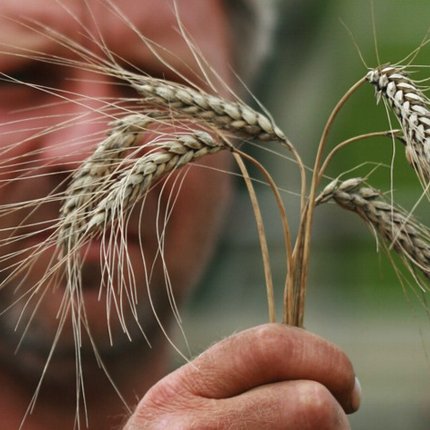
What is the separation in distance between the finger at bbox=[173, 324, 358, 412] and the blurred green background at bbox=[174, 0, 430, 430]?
0.63 m

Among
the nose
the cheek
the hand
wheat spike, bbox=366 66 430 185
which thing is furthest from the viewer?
the cheek

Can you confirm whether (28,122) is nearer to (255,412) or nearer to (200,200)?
(200,200)

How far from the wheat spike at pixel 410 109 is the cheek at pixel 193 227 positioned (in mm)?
792

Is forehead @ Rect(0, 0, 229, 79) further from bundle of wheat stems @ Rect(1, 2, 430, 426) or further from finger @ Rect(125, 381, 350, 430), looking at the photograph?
finger @ Rect(125, 381, 350, 430)

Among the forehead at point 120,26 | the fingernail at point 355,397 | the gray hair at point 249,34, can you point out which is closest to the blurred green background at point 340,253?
the gray hair at point 249,34

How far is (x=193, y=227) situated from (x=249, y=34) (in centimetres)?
41

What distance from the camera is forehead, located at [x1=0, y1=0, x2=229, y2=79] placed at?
5.76ft

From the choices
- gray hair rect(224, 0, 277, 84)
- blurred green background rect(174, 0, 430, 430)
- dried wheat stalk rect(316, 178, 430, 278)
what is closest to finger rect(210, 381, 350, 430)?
dried wheat stalk rect(316, 178, 430, 278)

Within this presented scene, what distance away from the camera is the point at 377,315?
5.77 ft

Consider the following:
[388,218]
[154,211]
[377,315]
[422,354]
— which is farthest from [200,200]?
[388,218]

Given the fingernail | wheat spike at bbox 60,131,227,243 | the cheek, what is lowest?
the fingernail

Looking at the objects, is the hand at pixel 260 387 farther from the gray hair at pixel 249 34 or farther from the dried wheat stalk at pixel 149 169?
the gray hair at pixel 249 34

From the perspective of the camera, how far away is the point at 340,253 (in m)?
1.76

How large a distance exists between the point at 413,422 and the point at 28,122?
3.13 feet
